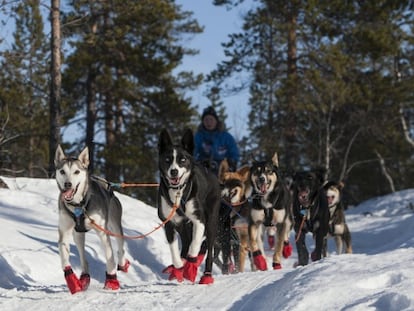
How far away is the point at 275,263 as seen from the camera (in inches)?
328

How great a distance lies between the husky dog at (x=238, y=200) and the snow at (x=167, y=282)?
1.40 m

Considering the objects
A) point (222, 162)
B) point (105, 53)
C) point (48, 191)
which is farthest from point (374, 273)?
point (105, 53)

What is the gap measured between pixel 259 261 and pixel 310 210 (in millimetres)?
1241

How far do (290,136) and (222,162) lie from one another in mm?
15034

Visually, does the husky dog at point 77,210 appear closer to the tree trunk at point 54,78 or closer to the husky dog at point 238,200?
the husky dog at point 238,200

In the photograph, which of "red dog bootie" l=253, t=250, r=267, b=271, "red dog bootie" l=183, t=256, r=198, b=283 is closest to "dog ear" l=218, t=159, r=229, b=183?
"red dog bootie" l=253, t=250, r=267, b=271

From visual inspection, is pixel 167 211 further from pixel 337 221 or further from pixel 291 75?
pixel 291 75

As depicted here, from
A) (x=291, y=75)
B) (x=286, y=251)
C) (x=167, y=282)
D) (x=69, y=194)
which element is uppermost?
(x=291, y=75)

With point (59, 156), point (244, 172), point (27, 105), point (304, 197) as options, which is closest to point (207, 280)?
point (59, 156)

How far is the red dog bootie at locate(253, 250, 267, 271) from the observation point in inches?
312

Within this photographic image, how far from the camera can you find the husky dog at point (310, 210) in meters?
8.69

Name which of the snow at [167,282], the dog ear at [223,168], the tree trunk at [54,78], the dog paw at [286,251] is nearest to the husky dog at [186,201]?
the snow at [167,282]

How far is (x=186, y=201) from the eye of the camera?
6355 mm

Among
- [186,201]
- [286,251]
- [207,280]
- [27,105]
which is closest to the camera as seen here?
[207,280]
